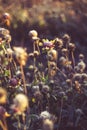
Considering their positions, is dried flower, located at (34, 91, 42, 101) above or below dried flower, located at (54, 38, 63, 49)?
below

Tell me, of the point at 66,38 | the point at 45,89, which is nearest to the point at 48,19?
the point at 66,38

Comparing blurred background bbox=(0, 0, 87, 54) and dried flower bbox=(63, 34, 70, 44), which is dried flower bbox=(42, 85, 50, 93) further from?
blurred background bbox=(0, 0, 87, 54)

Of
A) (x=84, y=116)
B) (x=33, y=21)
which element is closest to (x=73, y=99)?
(x=84, y=116)

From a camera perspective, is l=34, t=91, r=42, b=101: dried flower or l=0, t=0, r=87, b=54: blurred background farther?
l=0, t=0, r=87, b=54: blurred background

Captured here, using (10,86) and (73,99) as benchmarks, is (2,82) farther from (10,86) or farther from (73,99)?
(73,99)

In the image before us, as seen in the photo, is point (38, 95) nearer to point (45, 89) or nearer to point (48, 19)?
point (45, 89)

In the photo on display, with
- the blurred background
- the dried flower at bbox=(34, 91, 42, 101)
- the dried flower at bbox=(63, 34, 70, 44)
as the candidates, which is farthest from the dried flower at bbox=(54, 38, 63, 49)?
the blurred background

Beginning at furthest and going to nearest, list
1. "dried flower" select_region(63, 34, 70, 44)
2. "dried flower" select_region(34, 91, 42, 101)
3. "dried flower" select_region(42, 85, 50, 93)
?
"dried flower" select_region(63, 34, 70, 44) → "dried flower" select_region(42, 85, 50, 93) → "dried flower" select_region(34, 91, 42, 101)

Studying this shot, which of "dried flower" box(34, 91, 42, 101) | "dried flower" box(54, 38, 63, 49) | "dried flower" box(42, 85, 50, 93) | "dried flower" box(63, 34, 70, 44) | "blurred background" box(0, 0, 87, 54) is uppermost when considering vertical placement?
"blurred background" box(0, 0, 87, 54)

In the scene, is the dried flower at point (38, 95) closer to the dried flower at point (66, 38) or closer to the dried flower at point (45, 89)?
the dried flower at point (45, 89)
